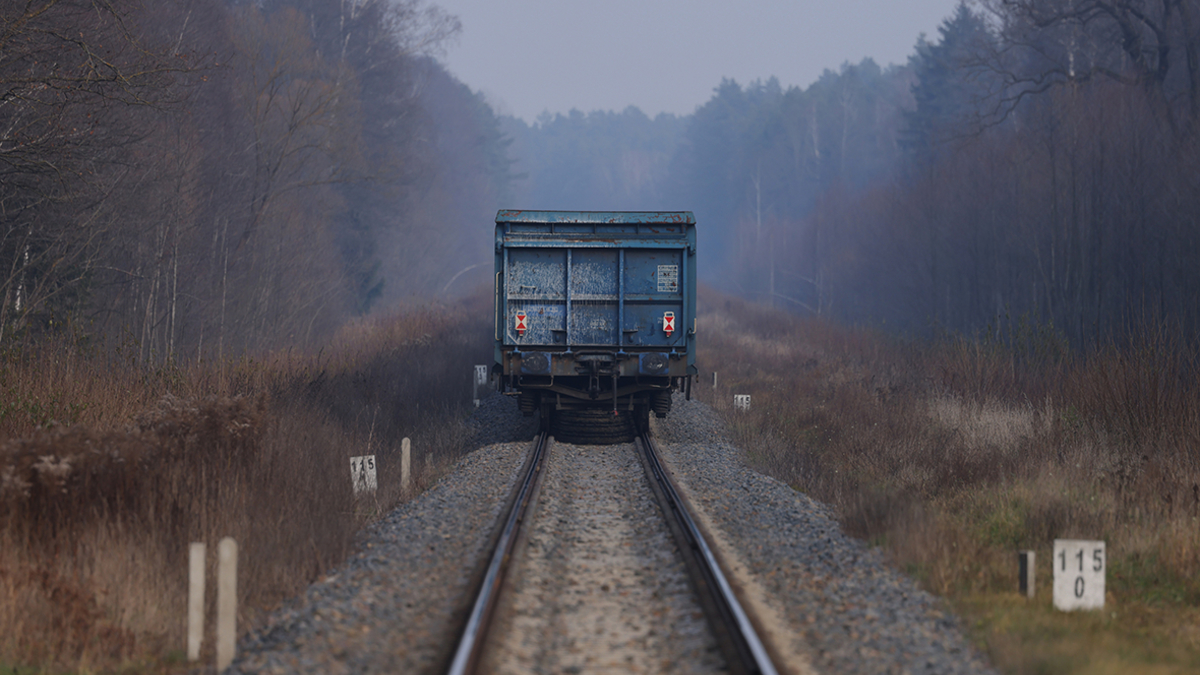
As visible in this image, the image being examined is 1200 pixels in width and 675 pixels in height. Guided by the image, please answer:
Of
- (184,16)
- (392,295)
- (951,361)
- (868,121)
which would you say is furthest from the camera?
(868,121)

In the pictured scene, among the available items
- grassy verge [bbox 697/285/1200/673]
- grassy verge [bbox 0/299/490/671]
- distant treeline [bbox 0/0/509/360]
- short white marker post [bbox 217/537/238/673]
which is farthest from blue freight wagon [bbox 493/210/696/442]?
short white marker post [bbox 217/537/238/673]

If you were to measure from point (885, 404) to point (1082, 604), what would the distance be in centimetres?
1022

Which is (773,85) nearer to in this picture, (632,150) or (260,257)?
(632,150)

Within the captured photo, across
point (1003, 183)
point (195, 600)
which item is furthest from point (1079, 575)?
point (1003, 183)

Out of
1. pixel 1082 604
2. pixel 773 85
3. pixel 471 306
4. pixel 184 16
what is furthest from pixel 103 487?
pixel 773 85

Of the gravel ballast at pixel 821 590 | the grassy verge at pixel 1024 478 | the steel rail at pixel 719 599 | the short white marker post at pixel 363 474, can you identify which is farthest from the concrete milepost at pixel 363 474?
the grassy verge at pixel 1024 478

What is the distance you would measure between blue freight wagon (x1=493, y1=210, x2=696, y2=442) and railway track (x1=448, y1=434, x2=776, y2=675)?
3817mm

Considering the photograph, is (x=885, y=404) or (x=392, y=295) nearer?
(x=885, y=404)

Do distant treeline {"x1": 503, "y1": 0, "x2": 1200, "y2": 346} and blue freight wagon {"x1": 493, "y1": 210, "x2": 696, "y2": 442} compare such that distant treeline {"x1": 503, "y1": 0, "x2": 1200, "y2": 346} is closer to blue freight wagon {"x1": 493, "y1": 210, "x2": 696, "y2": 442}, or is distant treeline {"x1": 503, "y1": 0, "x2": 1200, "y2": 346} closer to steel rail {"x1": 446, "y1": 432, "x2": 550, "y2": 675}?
blue freight wagon {"x1": 493, "y1": 210, "x2": 696, "y2": 442}

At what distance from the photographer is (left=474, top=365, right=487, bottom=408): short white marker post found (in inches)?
743

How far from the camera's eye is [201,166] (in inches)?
1072

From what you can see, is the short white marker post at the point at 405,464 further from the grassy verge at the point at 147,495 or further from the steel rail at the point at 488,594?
the steel rail at the point at 488,594

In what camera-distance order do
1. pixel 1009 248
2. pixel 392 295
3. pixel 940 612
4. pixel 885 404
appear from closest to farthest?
1. pixel 940 612
2. pixel 885 404
3. pixel 1009 248
4. pixel 392 295

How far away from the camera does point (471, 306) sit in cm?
4622
